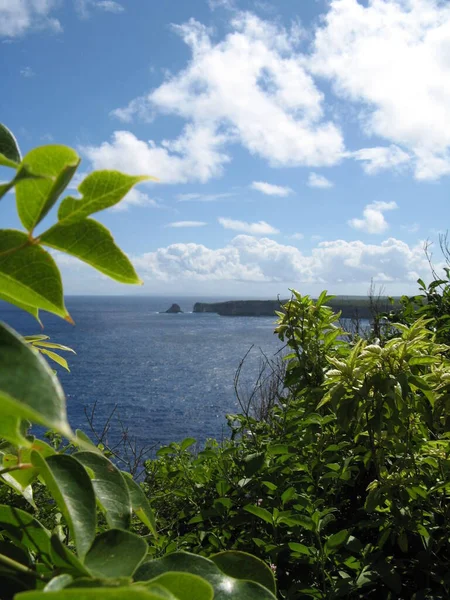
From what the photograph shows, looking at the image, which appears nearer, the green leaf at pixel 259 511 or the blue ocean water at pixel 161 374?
the green leaf at pixel 259 511

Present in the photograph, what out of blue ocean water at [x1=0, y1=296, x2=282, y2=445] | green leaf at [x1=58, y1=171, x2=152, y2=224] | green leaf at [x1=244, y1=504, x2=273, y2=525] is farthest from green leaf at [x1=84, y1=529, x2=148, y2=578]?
blue ocean water at [x1=0, y1=296, x2=282, y2=445]

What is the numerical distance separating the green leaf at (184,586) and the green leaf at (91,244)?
0.20m

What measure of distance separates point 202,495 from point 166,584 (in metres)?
2.10

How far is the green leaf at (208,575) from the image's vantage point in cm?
38

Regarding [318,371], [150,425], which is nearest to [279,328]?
[318,371]

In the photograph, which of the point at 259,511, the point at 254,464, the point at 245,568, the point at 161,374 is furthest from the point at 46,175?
the point at 161,374

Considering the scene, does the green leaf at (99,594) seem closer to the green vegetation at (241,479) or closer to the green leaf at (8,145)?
the green vegetation at (241,479)

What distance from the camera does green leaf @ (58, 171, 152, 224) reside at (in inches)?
14.0

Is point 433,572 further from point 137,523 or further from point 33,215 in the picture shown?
point 33,215

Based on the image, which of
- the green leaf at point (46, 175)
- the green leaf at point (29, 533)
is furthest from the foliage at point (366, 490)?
the green leaf at point (46, 175)

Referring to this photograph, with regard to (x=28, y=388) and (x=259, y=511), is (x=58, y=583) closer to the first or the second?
(x=28, y=388)

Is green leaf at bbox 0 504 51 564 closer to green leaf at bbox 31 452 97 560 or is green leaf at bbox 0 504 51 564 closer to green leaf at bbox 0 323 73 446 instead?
green leaf at bbox 31 452 97 560

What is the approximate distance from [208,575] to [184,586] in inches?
2.7

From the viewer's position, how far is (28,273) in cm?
37
